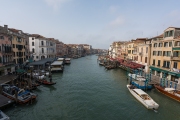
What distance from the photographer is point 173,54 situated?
2648 cm

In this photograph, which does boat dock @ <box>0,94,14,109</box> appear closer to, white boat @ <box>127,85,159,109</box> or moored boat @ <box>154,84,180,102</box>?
white boat @ <box>127,85,159,109</box>

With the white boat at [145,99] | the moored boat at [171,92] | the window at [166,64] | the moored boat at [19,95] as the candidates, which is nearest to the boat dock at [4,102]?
the moored boat at [19,95]

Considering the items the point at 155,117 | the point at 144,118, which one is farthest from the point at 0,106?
the point at 155,117

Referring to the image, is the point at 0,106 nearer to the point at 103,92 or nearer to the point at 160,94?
the point at 103,92

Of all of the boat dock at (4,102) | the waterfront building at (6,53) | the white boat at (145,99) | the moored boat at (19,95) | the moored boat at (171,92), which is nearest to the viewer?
the boat dock at (4,102)

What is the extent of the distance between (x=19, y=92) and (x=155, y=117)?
21835mm

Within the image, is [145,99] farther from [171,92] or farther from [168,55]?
[168,55]

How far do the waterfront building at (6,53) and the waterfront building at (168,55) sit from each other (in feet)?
124

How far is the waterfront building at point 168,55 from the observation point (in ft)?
84.6

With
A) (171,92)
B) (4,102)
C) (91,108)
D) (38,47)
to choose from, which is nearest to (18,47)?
(38,47)

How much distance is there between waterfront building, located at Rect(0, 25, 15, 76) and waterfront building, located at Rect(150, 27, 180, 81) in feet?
124

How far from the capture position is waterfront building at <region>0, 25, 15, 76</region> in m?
28.2

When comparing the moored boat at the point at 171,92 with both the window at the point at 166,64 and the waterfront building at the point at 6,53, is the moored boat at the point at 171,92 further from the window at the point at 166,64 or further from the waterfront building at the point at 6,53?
the waterfront building at the point at 6,53

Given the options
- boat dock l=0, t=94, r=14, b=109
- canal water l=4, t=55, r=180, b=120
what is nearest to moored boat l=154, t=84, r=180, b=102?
canal water l=4, t=55, r=180, b=120
